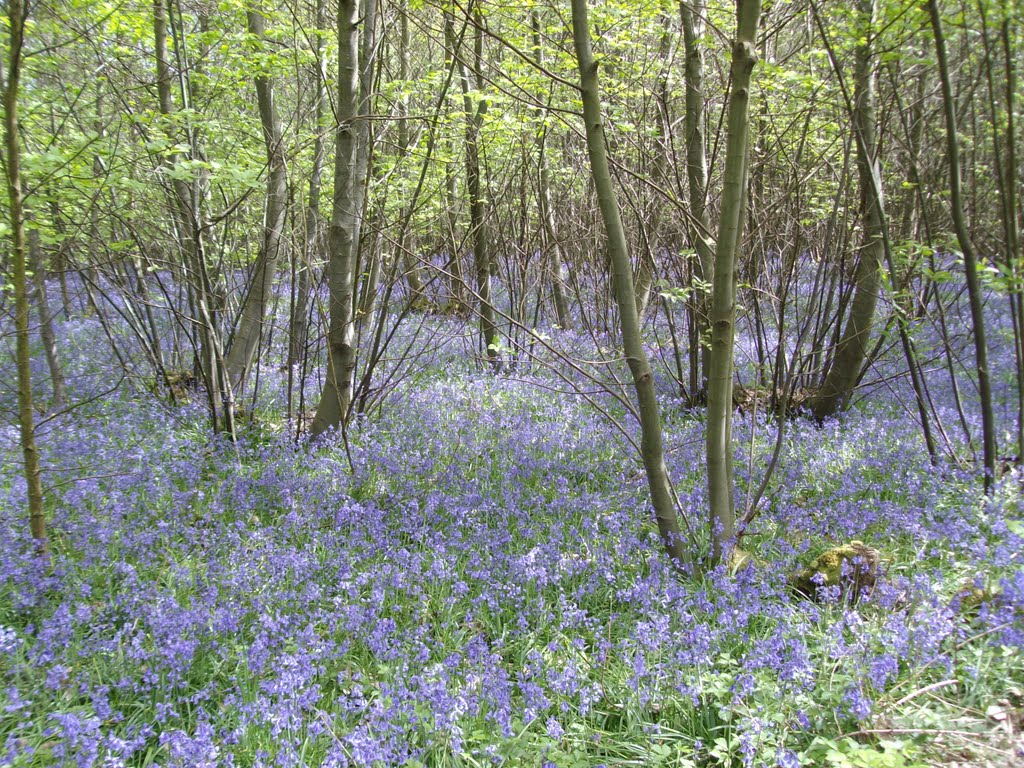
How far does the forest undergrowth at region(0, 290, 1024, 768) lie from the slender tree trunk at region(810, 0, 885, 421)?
1.36 m

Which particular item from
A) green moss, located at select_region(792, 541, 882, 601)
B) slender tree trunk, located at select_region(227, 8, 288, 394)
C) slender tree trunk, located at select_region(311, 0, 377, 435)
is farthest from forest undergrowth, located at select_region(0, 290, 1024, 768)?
slender tree trunk, located at select_region(227, 8, 288, 394)

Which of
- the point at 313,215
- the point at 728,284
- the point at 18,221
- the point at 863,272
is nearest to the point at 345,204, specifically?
the point at 313,215

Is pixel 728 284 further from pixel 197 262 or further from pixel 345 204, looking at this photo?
pixel 197 262

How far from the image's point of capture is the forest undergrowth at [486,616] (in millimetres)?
2551

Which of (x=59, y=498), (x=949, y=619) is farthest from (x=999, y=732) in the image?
(x=59, y=498)

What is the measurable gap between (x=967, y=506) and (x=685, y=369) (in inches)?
181

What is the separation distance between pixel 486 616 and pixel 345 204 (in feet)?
11.5

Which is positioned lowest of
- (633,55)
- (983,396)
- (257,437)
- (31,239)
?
(257,437)

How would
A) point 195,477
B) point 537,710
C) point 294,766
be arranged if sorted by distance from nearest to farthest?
1. point 294,766
2. point 537,710
3. point 195,477

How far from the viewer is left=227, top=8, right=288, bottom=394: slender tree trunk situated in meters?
6.61

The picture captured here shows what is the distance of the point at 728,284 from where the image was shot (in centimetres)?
354

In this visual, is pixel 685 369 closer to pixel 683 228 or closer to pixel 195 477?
pixel 683 228

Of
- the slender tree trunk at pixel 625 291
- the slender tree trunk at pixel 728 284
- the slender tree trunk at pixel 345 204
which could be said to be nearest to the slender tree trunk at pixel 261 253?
the slender tree trunk at pixel 345 204

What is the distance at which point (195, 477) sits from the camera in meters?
5.12
